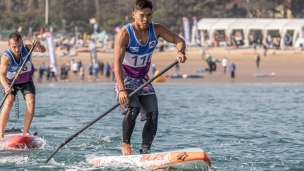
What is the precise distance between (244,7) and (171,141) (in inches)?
3758

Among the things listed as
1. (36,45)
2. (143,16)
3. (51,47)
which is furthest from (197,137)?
(51,47)

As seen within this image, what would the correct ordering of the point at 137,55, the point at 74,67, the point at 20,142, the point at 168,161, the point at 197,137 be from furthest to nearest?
the point at 74,67 < the point at 197,137 < the point at 20,142 < the point at 137,55 < the point at 168,161

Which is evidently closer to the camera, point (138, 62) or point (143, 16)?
point (143, 16)

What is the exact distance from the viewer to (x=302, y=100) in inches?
1116

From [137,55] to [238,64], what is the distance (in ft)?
177

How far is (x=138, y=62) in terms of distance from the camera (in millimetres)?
10320

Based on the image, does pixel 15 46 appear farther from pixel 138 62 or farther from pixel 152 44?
pixel 152 44

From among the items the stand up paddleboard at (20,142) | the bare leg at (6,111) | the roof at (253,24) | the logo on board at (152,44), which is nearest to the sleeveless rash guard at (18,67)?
the bare leg at (6,111)

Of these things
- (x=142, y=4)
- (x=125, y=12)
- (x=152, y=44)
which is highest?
(x=142, y=4)

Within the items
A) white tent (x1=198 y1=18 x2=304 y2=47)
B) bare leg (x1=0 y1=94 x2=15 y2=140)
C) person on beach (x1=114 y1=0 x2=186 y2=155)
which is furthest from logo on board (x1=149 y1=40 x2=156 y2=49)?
white tent (x1=198 y1=18 x2=304 y2=47)

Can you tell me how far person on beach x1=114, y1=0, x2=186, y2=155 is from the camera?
32.7 ft

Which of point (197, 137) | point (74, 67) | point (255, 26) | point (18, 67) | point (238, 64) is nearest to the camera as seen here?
point (18, 67)

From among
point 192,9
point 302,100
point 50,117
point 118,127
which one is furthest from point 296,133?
point 192,9

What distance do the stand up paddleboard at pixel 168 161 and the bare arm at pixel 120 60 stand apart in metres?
0.80
